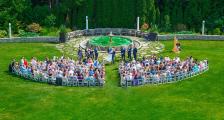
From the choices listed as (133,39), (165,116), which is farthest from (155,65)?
(133,39)

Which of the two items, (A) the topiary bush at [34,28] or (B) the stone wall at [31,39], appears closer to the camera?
(B) the stone wall at [31,39]

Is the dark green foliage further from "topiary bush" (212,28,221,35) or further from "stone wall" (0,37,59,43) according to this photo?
"stone wall" (0,37,59,43)

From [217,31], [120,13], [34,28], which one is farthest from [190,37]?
[34,28]

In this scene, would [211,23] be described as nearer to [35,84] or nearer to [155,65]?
[155,65]

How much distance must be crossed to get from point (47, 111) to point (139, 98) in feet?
29.3

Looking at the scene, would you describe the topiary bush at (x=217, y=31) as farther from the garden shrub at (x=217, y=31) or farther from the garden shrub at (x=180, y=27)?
the garden shrub at (x=180, y=27)

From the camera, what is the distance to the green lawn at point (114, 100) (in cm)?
5431

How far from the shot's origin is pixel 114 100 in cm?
5766

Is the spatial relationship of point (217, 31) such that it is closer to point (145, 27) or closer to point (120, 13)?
point (145, 27)

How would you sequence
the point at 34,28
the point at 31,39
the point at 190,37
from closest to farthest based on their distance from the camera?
the point at 31,39 → the point at 190,37 → the point at 34,28

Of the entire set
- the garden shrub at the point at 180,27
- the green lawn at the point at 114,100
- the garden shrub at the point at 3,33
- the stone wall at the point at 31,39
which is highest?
the garden shrub at the point at 180,27

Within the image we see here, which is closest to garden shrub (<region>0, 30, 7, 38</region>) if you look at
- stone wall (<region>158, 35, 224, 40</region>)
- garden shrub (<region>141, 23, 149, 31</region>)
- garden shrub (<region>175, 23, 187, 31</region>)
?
garden shrub (<region>141, 23, 149, 31</region>)

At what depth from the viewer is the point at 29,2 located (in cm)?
Answer: 9431

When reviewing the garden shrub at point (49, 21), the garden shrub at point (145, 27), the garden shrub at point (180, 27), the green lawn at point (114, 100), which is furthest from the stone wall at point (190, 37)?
the garden shrub at point (49, 21)
